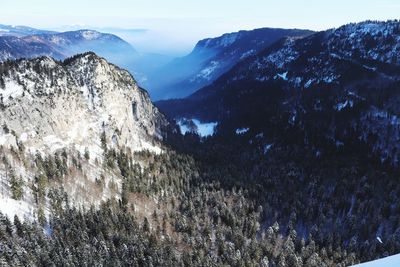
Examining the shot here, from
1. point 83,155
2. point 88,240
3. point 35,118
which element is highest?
point 35,118

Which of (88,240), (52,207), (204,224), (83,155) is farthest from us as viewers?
Result: (83,155)

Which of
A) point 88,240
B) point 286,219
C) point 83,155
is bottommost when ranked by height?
point 286,219

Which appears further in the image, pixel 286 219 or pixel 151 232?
pixel 286 219

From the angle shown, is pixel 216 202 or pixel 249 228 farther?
pixel 216 202

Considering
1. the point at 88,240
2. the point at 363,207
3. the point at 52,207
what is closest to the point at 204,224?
the point at 88,240

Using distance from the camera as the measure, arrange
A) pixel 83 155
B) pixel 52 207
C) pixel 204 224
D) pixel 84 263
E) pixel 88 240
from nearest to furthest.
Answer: pixel 84 263 → pixel 88 240 → pixel 52 207 → pixel 204 224 → pixel 83 155

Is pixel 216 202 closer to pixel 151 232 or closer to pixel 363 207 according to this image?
pixel 151 232

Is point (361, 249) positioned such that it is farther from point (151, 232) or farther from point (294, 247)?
point (151, 232)

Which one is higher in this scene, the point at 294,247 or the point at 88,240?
the point at 88,240

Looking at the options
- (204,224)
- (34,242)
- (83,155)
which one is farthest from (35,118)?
(204,224)
